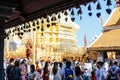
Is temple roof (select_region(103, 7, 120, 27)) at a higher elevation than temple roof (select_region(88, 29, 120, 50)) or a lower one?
higher

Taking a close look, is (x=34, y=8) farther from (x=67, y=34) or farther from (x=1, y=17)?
(x=67, y=34)

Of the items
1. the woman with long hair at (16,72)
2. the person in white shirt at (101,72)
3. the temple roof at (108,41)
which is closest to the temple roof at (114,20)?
the temple roof at (108,41)

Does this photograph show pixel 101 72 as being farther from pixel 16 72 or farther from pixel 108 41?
pixel 108 41

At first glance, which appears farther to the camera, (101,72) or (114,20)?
(114,20)

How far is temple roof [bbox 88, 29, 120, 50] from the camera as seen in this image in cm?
2566

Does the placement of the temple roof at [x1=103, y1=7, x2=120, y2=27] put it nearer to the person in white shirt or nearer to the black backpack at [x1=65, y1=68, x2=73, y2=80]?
the person in white shirt

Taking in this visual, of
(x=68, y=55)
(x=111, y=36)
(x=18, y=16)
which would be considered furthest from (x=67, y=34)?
(x=18, y=16)

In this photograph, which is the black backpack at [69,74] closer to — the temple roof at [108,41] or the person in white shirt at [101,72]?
the person in white shirt at [101,72]

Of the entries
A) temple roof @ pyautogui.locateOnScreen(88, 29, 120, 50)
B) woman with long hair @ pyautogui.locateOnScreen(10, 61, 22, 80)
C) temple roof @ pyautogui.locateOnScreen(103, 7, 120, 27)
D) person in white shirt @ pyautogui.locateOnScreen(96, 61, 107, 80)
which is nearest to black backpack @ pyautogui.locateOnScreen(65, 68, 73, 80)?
woman with long hair @ pyautogui.locateOnScreen(10, 61, 22, 80)

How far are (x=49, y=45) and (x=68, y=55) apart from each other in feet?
7.44

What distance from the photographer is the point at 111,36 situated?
90.3 feet

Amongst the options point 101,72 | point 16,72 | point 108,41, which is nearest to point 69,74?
point 16,72

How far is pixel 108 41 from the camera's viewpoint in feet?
87.9

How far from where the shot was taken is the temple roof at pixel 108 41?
84.2 ft
